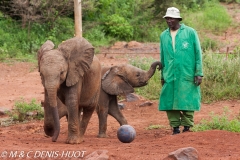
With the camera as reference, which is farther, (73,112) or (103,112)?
(103,112)

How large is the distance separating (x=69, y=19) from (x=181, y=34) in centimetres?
1394

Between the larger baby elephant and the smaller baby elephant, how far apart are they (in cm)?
78

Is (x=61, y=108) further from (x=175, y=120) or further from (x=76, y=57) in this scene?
(x=175, y=120)

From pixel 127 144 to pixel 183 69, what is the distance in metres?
1.64

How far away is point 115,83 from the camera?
10484 mm

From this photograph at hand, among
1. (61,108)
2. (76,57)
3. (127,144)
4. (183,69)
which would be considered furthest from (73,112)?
(183,69)

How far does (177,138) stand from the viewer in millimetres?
8297

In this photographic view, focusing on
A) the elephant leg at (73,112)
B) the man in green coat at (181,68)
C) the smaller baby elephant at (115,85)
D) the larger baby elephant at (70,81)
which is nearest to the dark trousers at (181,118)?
the man in green coat at (181,68)

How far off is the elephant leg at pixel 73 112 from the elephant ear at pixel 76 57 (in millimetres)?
136

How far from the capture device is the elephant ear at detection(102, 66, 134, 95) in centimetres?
1041

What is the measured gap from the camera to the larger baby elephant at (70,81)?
8328mm

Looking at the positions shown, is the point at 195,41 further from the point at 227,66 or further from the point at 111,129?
the point at 227,66

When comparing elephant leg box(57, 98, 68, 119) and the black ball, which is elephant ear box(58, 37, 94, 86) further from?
elephant leg box(57, 98, 68, 119)

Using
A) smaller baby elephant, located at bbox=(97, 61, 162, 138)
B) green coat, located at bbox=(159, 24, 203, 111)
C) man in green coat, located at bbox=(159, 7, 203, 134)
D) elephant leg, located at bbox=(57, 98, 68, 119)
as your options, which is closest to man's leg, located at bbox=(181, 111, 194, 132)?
man in green coat, located at bbox=(159, 7, 203, 134)
